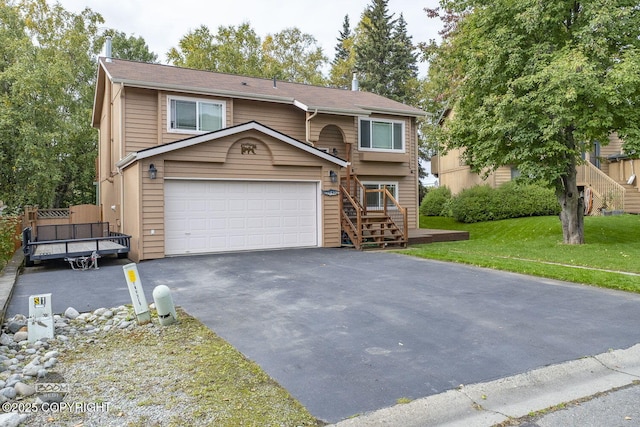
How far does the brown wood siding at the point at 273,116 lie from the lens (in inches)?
619

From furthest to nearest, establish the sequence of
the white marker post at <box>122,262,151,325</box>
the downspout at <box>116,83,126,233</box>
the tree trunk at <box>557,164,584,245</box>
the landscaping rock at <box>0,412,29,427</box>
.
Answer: the tree trunk at <box>557,164,584,245</box> < the downspout at <box>116,83,126,233</box> < the white marker post at <box>122,262,151,325</box> < the landscaping rock at <box>0,412,29,427</box>

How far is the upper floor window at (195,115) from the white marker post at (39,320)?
9959 millimetres

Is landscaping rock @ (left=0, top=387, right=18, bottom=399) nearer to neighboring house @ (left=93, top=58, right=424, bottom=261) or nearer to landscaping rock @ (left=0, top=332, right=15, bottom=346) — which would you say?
landscaping rock @ (left=0, top=332, right=15, bottom=346)

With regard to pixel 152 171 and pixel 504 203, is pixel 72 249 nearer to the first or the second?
pixel 152 171

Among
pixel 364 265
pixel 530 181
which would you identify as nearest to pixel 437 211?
pixel 530 181

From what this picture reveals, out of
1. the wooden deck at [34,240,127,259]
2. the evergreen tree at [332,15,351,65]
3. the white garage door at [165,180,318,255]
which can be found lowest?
the wooden deck at [34,240,127,259]

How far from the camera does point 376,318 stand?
569 centimetres

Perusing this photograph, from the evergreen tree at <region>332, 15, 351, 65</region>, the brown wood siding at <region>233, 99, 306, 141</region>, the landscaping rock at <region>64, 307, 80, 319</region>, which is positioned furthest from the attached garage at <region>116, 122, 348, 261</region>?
the evergreen tree at <region>332, 15, 351, 65</region>

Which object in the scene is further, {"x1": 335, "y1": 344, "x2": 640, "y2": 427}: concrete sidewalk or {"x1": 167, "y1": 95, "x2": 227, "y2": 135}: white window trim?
{"x1": 167, "y1": 95, "x2": 227, "y2": 135}: white window trim

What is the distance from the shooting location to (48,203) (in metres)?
22.6

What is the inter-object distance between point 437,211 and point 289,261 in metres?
16.3

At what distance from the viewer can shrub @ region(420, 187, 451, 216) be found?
25.2 meters

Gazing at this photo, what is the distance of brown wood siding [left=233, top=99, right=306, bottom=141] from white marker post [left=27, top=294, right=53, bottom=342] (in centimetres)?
Result: 1118

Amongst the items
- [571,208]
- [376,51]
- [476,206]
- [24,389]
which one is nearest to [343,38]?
[376,51]
